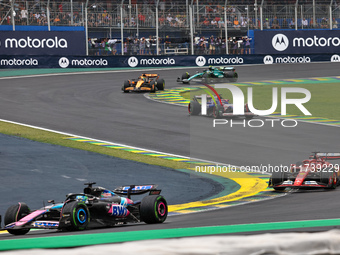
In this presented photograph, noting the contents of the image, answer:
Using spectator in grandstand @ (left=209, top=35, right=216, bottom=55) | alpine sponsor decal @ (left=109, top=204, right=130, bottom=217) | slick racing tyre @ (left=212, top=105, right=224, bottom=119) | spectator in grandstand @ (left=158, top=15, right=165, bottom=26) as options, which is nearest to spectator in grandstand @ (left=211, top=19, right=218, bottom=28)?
spectator in grandstand @ (left=209, top=35, right=216, bottom=55)

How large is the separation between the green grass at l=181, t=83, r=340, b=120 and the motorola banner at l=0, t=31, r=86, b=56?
10.2m

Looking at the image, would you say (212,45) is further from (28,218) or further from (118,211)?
(28,218)

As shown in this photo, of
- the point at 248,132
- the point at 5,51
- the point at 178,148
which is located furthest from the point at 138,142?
the point at 5,51

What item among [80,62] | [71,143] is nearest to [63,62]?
[80,62]

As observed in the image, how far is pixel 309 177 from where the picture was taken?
14547 mm

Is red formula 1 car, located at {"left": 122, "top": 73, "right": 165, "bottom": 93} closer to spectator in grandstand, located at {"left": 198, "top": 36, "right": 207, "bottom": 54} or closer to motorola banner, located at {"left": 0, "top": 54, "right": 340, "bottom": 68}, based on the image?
motorola banner, located at {"left": 0, "top": 54, "right": 340, "bottom": 68}

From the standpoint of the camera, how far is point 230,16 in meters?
44.2

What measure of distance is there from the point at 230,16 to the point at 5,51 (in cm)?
1492

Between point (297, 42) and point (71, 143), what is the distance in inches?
1072

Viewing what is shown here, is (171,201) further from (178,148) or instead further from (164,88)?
(164,88)

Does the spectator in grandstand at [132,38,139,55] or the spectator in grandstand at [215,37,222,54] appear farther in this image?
the spectator in grandstand at [215,37,222,54]

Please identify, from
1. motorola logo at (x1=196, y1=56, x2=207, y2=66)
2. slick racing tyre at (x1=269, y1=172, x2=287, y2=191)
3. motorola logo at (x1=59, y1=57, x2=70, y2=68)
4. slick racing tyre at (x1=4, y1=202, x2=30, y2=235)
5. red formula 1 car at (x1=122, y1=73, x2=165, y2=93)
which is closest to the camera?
slick racing tyre at (x1=4, y1=202, x2=30, y2=235)

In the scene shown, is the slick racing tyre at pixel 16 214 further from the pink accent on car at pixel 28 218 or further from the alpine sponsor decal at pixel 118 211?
the alpine sponsor decal at pixel 118 211

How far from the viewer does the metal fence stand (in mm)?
41594
